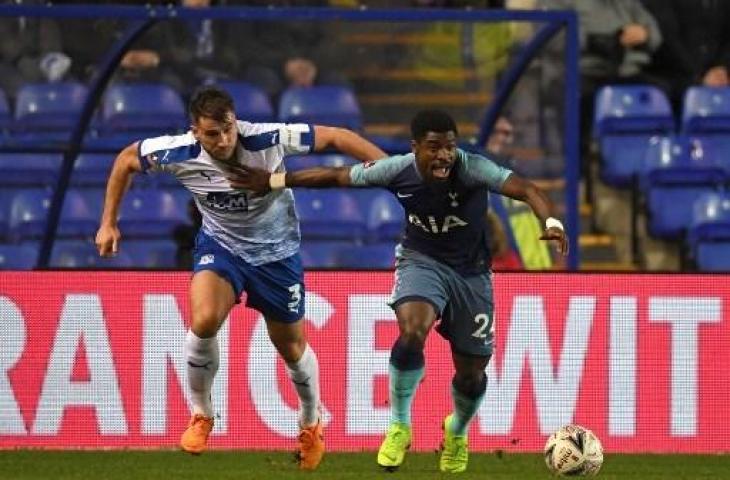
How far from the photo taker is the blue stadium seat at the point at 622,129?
18.5 m

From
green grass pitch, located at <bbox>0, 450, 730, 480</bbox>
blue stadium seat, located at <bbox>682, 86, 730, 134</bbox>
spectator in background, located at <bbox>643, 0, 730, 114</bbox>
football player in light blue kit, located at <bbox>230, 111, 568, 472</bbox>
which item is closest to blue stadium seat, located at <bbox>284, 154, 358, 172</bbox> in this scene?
green grass pitch, located at <bbox>0, 450, 730, 480</bbox>

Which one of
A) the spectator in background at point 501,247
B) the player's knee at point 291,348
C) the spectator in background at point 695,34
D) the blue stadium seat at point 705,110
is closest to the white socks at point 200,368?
the player's knee at point 291,348

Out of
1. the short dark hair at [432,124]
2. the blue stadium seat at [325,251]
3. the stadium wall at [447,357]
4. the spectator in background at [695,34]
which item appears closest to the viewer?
the short dark hair at [432,124]

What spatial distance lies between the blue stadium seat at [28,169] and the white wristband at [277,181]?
4.78 metres

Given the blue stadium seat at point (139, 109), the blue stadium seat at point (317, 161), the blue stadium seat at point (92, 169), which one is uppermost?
the blue stadium seat at point (139, 109)

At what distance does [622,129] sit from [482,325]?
723cm

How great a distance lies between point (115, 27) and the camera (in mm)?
15844

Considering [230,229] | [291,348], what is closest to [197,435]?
[291,348]

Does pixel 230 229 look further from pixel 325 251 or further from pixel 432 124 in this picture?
pixel 325 251

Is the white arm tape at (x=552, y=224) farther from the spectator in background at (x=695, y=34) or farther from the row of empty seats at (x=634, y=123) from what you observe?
the spectator in background at (x=695, y=34)

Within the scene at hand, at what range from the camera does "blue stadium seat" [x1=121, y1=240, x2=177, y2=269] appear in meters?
16.1

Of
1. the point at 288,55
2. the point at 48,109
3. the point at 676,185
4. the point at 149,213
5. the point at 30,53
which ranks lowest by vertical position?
the point at 149,213

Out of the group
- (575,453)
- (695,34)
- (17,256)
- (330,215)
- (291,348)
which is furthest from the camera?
(695,34)

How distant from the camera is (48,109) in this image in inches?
626
